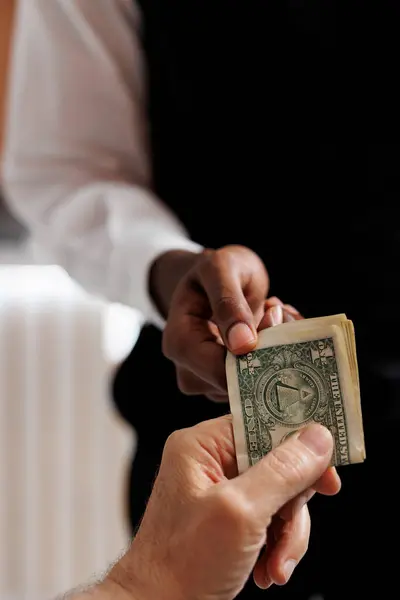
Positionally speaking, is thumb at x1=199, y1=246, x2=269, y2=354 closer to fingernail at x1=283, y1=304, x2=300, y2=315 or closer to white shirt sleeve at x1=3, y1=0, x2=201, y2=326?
fingernail at x1=283, y1=304, x2=300, y2=315

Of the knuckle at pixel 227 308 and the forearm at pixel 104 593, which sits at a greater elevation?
the knuckle at pixel 227 308

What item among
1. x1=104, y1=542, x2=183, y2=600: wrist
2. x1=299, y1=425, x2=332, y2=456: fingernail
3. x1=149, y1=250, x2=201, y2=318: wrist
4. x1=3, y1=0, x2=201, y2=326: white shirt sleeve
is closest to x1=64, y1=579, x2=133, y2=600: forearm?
→ x1=104, y1=542, x2=183, y2=600: wrist

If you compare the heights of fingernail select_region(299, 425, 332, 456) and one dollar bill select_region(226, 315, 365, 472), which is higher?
one dollar bill select_region(226, 315, 365, 472)

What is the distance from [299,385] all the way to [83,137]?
45 cm

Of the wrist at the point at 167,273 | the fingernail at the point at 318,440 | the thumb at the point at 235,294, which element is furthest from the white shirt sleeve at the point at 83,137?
the fingernail at the point at 318,440

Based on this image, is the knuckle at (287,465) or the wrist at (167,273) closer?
the knuckle at (287,465)

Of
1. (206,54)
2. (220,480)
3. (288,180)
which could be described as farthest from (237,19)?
(220,480)

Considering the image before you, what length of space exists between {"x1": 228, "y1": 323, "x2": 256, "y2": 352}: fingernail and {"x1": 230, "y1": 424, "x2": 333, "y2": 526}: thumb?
2.2 inches

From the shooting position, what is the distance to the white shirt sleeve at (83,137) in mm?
699

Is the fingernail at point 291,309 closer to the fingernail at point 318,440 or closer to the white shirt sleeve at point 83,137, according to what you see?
the fingernail at point 318,440

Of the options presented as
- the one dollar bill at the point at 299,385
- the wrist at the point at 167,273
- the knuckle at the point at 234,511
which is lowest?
the knuckle at the point at 234,511

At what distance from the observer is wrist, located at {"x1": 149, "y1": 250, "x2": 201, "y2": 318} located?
20.0 inches

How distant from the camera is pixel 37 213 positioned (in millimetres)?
782

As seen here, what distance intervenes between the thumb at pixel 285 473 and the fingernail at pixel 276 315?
0.24 ft
